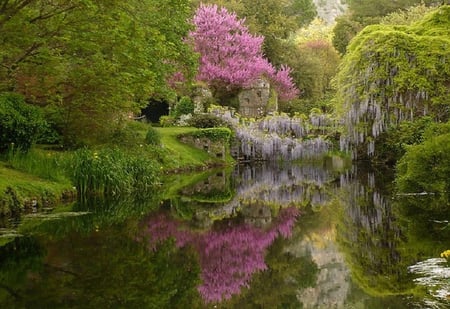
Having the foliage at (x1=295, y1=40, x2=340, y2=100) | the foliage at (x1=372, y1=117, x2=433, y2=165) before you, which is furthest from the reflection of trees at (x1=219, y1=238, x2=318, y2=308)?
the foliage at (x1=295, y1=40, x2=340, y2=100)

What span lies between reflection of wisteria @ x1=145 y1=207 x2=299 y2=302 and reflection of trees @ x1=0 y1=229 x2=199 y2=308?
0.63 feet

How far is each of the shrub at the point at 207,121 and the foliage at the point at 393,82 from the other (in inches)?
353

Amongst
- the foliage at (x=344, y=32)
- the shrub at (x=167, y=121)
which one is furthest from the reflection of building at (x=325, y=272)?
the foliage at (x=344, y=32)

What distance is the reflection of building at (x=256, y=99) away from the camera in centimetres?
3625

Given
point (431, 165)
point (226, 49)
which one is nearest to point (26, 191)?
point (431, 165)

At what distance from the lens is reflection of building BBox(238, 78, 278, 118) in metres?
36.2

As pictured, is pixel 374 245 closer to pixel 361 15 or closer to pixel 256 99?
pixel 256 99

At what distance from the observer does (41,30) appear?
12500mm

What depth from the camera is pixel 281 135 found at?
29797 mm

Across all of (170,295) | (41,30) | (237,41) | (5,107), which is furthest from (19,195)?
(237,41)

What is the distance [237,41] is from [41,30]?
2393 cm

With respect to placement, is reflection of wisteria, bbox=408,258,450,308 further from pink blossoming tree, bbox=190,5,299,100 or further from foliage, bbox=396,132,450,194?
pink blossoming tree, bbox=190,5,299,100

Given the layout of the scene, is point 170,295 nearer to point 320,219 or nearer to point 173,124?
point 320,219

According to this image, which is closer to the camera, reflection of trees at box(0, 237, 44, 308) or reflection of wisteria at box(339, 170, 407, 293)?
reflection of trees at box(0, 237, 44, 308)
